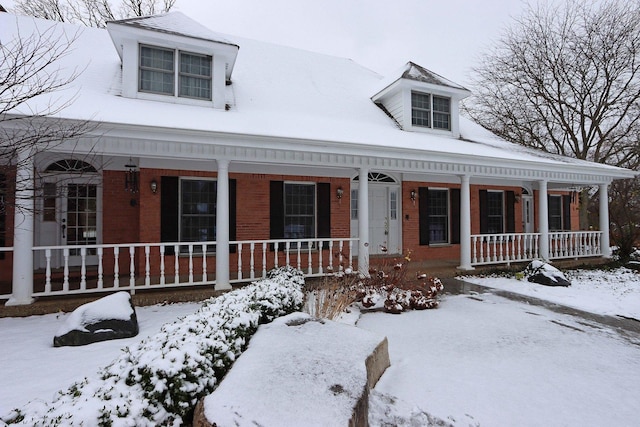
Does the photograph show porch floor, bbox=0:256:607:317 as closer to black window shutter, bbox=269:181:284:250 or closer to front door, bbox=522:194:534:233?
black window shutter, bbox=269:181:284:250

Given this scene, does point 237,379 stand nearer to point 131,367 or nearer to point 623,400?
point 131,367

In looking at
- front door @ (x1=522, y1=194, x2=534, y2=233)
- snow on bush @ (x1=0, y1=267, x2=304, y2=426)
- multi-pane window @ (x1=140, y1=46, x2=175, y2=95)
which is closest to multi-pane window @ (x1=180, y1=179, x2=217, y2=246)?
multi-pane window @ (x1=140, y1=46, x2=175, y2=95)

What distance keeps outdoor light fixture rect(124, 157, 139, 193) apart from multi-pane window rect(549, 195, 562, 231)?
1496 centimetres

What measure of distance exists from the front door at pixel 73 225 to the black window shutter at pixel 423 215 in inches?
357

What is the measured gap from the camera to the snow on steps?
2.36 meters

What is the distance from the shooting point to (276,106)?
9.16 meters

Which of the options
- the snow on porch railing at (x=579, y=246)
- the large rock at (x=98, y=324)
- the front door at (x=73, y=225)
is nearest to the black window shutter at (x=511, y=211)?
the snow on porch railing at (x=579, y=246)

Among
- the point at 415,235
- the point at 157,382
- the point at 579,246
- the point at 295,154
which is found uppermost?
the point at 295,154

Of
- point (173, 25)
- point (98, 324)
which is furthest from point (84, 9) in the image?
point (98, 324)

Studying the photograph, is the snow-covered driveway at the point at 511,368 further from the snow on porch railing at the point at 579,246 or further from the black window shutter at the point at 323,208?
the snow on porch railing at the point at 579,246

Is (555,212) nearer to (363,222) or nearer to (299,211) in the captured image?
(363,222)

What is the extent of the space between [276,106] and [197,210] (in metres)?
3.39

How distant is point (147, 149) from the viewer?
633 cm

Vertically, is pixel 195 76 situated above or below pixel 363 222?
above
